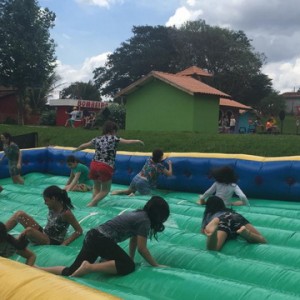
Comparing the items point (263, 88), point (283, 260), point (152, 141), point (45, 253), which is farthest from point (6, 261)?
point (263, 88)

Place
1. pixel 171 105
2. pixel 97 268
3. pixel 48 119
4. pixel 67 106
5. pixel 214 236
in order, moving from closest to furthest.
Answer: pixel 97 268 < pixel 214 236 < pixel 171 105 < pixel 48 119 < pixel 67 106

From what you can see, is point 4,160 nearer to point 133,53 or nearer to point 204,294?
point 204,294

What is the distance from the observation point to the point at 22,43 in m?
22.4

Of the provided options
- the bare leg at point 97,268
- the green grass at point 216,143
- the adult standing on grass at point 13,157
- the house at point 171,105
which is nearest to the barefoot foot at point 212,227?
the bare leg at point 97,268

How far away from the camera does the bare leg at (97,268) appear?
3.60 m

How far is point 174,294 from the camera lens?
10.6 feet

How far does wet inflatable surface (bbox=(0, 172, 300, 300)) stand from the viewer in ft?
10.1

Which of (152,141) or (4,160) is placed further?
(152,141)

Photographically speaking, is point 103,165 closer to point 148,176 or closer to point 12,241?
point 148,176

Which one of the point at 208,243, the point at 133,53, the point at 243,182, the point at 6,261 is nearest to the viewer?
the point at 6,261

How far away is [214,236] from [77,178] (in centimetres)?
381

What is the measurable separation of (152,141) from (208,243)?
7.68 meters

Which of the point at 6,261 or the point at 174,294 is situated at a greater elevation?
the point at 6,261

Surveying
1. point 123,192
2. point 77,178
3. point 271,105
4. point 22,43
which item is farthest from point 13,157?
point 271,105
